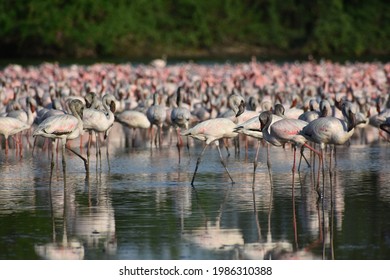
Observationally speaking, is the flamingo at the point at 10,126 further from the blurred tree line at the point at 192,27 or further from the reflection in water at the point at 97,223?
the blurred tree line at the point at 192,27

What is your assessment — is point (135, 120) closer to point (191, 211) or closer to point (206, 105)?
point (206, 105)

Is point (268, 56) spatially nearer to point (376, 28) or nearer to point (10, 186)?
point (376, 28)

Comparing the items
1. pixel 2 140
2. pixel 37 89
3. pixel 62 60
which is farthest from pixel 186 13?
pixel 2 140

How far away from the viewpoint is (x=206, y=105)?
2328cm

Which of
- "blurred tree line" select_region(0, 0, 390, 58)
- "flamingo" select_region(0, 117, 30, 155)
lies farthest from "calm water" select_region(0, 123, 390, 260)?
"blurred tree line" select_region(0, 0, 390, 58)

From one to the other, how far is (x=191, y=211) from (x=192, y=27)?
52.0m

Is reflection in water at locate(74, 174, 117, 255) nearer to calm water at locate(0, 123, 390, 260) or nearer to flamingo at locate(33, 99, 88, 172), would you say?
calm water at locate(0, 123, 390, 260)

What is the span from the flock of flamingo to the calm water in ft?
1.68

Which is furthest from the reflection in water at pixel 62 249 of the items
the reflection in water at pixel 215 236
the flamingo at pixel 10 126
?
the flamingo at pixel 10 126

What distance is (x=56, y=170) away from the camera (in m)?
16.2

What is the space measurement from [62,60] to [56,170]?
139ft
